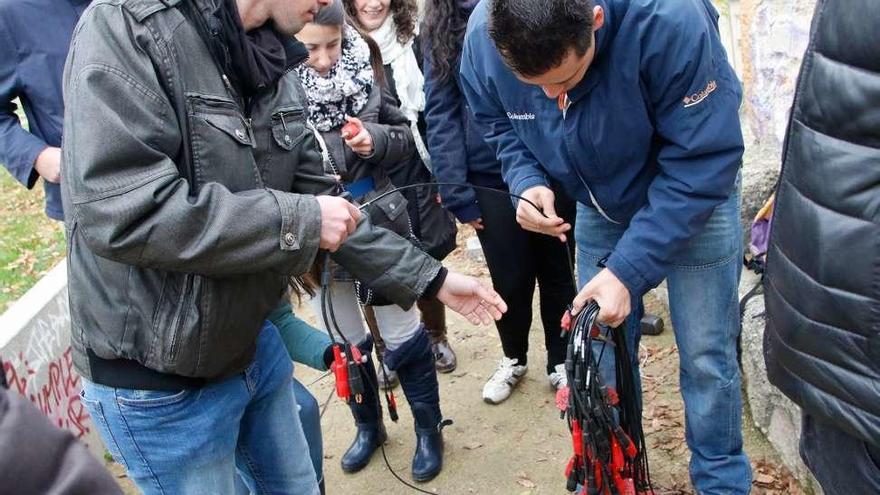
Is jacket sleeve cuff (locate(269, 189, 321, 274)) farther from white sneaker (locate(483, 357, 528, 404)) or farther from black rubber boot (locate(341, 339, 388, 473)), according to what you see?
white sneaker (locate(483, 357, 528, 404))

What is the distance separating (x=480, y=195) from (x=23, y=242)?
5157 mm

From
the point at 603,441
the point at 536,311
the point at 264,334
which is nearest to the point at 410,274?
the point at 264,334

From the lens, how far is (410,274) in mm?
2301

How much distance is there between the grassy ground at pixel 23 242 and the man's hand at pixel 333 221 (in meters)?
4.31

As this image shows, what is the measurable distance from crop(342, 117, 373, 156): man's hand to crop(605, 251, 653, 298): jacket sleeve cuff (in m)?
1.10

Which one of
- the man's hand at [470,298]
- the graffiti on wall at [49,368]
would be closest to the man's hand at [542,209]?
the man's hand at [470,298]

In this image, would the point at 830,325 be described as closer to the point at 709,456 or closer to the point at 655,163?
the point at 655,163

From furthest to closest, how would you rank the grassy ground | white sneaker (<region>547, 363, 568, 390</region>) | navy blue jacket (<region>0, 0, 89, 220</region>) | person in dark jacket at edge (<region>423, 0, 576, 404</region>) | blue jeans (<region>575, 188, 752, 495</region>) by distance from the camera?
the grassy ground, white sneaker (<region>547, 363, 568, 390</region>), person in dark jacket at edge (<region>423, 0, 576, 404</region>), navy blue jacket (<region>0, 0, 89, 220</region>), blue jeans (<region>575, 188, 752, 495</region>)

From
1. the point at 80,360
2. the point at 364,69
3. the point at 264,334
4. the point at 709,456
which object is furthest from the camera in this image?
the point at 364,69

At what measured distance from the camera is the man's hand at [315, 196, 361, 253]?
1.82 metres

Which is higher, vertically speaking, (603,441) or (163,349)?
(163,349)

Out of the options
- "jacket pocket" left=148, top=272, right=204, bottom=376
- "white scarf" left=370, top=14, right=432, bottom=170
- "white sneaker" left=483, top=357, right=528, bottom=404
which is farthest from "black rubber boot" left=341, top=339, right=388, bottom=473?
"jacket pocket" left=148, top=272, right=204, bottom=376

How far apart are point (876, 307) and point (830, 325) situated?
0.43 ft

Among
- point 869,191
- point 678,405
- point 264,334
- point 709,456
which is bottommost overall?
point 678,405
